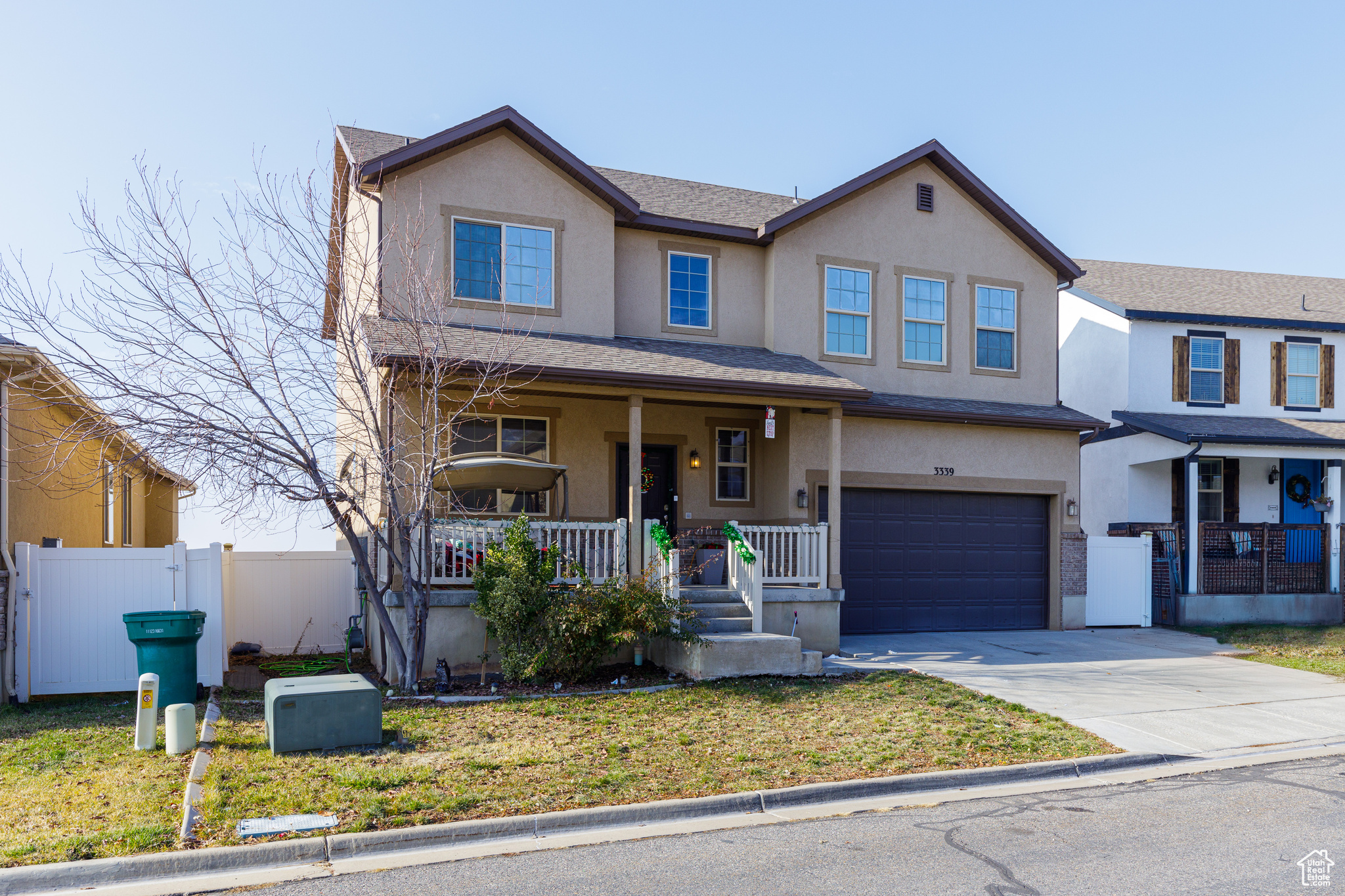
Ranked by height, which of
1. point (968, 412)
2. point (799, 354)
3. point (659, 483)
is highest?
point (799, 354)

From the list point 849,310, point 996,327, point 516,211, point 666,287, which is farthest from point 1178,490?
point 516,211

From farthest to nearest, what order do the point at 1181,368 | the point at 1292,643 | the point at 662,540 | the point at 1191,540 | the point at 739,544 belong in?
1. the point at 1181,368
2. the point at 1191,540
3. the point at 1292,643
4. the point at 739,544
5. the point at 662,540

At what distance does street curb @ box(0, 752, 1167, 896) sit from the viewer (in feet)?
18.2

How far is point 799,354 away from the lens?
627 inches

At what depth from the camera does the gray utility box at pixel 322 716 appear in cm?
794

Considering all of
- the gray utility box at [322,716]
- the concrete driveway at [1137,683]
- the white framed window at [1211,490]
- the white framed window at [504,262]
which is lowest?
the concrete driveway at [1137,683]

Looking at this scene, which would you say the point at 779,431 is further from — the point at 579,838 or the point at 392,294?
the point at 579,838

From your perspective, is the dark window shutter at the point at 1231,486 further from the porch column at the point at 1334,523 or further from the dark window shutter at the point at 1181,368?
the porch column at the point at 1334,523

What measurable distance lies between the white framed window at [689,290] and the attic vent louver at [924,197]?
3953 mm

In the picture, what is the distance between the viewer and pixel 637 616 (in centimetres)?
1105

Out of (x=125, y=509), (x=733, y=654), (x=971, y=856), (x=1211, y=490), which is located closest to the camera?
(x=971, y=856)

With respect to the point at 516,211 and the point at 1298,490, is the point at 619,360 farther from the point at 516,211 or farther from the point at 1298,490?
the point at 1298,490

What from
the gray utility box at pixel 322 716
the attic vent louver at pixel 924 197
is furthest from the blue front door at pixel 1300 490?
the gray utility box at pixel 322 716

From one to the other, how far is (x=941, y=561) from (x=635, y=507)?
244 inches
